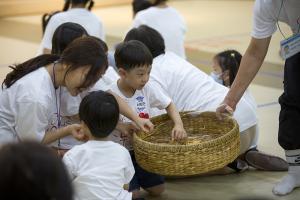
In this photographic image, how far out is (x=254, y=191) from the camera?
2.98 m

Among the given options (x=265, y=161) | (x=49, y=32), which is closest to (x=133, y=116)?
(x=265, y=161)

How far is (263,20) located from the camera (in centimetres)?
280

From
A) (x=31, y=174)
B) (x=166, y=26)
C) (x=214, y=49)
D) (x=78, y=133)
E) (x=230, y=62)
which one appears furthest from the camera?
(x=214, y=49)

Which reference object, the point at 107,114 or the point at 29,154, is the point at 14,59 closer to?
the point at 107,114

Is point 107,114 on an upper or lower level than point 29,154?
lower

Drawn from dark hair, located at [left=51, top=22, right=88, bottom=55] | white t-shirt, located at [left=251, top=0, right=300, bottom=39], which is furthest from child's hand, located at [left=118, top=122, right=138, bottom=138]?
white t-shirt, located at [left=251, top=0, right=300, bottom=39]

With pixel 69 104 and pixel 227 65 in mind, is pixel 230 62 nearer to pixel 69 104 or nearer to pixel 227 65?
pixel 227 65

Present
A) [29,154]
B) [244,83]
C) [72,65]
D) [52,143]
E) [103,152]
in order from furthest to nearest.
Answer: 1. [244,83]
2. [52,143]
3. [72,65]
4. [103,152]
5. [29,154]

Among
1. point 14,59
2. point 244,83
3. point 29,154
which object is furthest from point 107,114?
point 14,59

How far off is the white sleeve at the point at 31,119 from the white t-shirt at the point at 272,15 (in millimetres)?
1032

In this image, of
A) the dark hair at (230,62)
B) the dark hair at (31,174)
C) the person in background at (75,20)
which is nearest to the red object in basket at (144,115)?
the dark hair at (230,62)

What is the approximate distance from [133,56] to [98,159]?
655 millimetres

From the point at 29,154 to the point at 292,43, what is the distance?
1897mm

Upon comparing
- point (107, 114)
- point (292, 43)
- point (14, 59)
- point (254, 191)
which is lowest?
point (14, 59)
